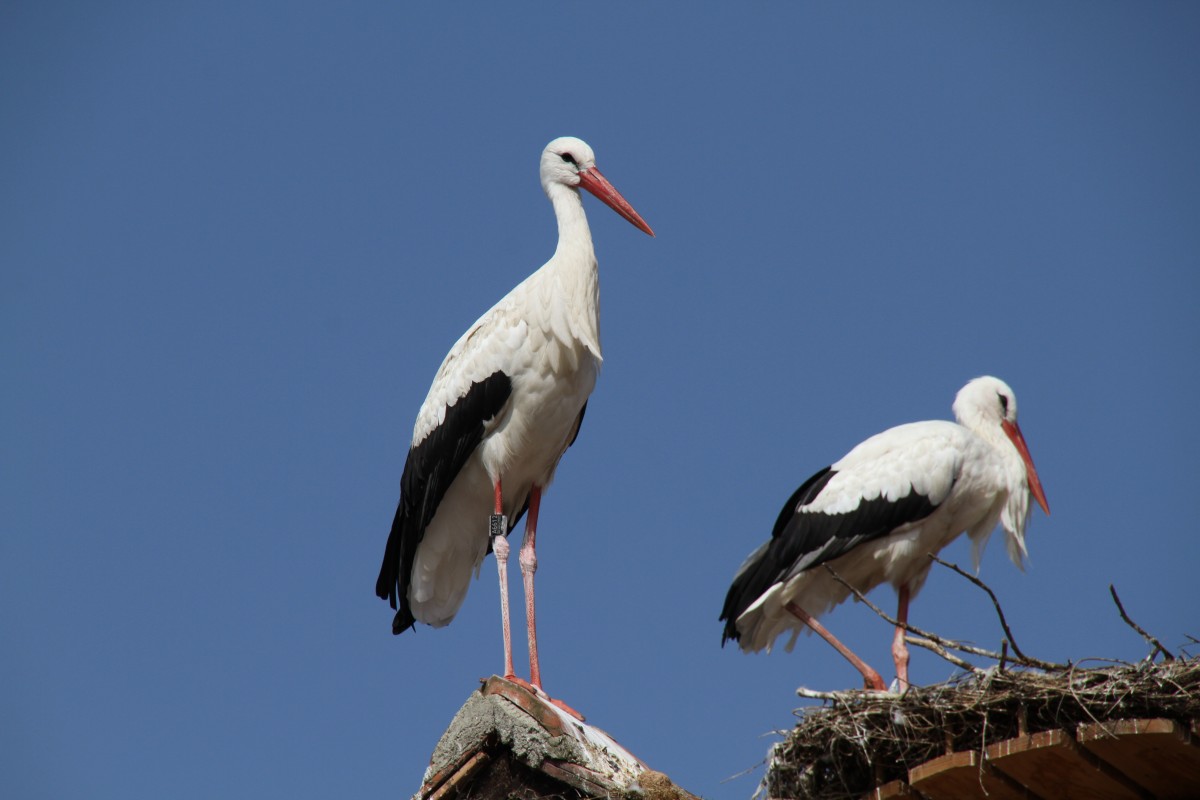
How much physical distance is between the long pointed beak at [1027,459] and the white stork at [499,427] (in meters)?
3.15

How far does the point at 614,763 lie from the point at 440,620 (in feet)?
9.87

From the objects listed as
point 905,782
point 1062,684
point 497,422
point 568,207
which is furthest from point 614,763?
point 568,207

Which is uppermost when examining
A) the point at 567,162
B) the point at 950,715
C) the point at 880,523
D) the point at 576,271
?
the point at 567,162

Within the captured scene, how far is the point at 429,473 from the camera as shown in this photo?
9141 mm

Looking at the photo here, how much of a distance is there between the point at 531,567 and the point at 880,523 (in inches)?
95.3

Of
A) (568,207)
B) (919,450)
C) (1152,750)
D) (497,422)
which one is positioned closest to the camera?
(1152,750)

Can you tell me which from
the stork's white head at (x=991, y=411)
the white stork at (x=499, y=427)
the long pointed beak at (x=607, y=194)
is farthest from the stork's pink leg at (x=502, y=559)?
the stork's white head at (x=991, y=411)

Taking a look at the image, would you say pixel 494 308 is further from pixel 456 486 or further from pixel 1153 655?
pixel 1153 655

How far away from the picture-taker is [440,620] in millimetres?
9641

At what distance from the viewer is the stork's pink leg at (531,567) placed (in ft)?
26.8

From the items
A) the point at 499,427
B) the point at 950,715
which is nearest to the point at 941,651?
the point at 950,715

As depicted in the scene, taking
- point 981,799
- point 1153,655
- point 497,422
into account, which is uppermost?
point 497,422

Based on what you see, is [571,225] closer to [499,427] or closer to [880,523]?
[499,427]

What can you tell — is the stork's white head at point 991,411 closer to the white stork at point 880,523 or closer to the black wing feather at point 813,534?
the white stork at point 880,523
